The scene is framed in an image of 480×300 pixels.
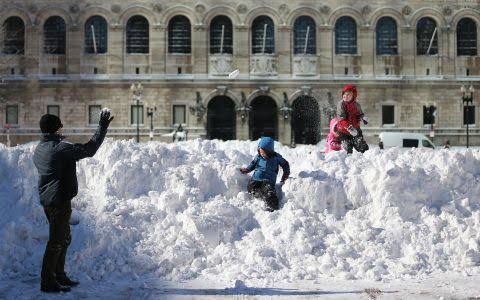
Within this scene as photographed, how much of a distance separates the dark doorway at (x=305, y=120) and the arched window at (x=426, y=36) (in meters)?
7.88

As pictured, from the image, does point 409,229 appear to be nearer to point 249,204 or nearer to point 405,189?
point 405,189

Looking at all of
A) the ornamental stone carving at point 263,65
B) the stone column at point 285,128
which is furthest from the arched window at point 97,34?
the stone column at point 285,128

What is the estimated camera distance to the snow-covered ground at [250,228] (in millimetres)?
7484

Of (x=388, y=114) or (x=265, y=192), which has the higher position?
(x=388, y=114)

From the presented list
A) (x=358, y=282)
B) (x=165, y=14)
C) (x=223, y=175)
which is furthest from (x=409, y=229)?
(x=165, y=14)

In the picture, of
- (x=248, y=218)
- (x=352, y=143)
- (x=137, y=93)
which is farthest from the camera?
(x=137, y=93)

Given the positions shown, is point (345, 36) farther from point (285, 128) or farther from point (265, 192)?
point (265, 192)

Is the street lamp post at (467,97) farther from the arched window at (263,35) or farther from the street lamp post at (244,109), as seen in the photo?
the street lamp post at (244,109)

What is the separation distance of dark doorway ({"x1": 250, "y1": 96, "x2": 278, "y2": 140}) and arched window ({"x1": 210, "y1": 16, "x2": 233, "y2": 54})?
376 cm

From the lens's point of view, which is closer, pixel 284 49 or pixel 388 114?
pixel 284 49

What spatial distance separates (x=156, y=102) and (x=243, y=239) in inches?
1102

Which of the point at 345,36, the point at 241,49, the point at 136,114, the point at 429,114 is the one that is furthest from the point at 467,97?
the point at 136,114

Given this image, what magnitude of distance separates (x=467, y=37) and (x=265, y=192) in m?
32.4

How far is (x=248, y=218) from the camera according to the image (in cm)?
902
